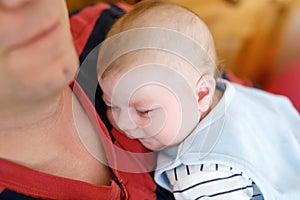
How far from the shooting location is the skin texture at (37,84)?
0.46 meters

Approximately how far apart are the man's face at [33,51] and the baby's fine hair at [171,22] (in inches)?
5.9

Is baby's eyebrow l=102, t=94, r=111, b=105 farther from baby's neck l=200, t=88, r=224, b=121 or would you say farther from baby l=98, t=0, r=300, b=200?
baby's neck l=200, t=88, r=224, b=121

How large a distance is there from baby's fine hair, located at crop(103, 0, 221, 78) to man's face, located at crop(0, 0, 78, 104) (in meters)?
0.15

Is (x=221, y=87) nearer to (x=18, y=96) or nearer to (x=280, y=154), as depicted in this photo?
(x=280, y=154)

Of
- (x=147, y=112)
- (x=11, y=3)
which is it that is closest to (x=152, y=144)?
(x=147, y=112)

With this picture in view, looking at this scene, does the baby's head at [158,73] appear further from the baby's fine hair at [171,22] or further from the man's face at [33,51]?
the man's face at [33,51]

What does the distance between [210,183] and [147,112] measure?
0.36ft

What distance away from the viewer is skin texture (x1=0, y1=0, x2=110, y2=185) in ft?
1.50

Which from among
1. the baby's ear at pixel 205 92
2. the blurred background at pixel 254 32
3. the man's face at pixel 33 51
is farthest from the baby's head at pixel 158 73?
the blurred background at pixel 254 32

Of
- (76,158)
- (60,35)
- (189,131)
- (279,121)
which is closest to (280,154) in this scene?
(279,121)

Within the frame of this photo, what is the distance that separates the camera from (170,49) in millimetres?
623

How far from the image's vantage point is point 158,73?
62 centimetres

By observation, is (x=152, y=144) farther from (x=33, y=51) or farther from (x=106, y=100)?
(x=33, y=51)

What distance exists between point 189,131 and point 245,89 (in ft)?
0.78
